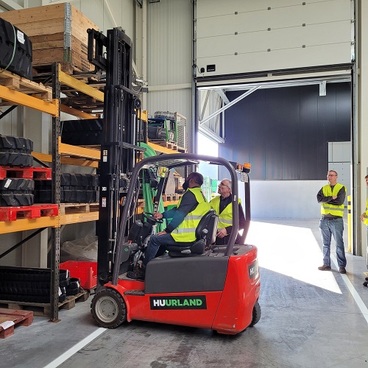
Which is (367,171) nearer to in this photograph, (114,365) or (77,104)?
(77,104)

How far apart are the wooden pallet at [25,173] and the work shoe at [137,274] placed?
61.1 inches

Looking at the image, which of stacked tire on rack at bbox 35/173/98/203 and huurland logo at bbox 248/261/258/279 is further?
stacked tire on rack at bbox 35/173/98/203

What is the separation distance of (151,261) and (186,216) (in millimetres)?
667

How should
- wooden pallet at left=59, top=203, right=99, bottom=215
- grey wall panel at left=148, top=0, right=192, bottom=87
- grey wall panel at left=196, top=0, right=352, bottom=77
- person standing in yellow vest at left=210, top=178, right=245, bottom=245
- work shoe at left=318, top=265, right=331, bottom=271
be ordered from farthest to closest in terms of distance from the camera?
grey wall panel at left=148, top=0, right=192, bottom=87
grey wall panel at left=196, top=0, right=352, bottom=77
work shoe at left=318, top=265, right=331, bottom=271
person standing in yellow vest at left=210, top=178, right=245, bottom=245
wooden pallet at left=59, top=203, right=99, bottom=215

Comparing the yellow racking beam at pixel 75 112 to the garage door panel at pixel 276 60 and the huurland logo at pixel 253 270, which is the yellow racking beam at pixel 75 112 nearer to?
the huurland logo at pixel 253 270

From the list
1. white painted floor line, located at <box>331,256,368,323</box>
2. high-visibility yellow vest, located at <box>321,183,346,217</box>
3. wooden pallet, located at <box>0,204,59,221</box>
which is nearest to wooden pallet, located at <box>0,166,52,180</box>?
wooden pallet, located at <box>0,204,59,221</box>

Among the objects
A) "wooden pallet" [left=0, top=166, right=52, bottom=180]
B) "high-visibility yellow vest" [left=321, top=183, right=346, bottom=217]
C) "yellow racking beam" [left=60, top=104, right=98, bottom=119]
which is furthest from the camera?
"high-visibility yellow vest" [left=321, top=183, right=346, bottom=217]

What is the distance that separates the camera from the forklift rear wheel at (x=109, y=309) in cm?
430

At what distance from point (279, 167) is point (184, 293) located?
17426 millimetres

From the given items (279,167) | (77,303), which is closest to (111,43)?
(77,303)

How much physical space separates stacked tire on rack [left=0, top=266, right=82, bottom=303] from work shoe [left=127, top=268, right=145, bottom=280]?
1.09 metres

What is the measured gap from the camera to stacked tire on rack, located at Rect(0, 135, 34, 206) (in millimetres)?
3727

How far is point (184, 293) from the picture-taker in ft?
13.4

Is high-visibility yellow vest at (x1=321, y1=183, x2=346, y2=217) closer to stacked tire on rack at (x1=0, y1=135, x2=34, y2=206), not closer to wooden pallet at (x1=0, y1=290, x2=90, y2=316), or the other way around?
wooden pallet at (x1=0, y1=290, x2=90, y2=316)
